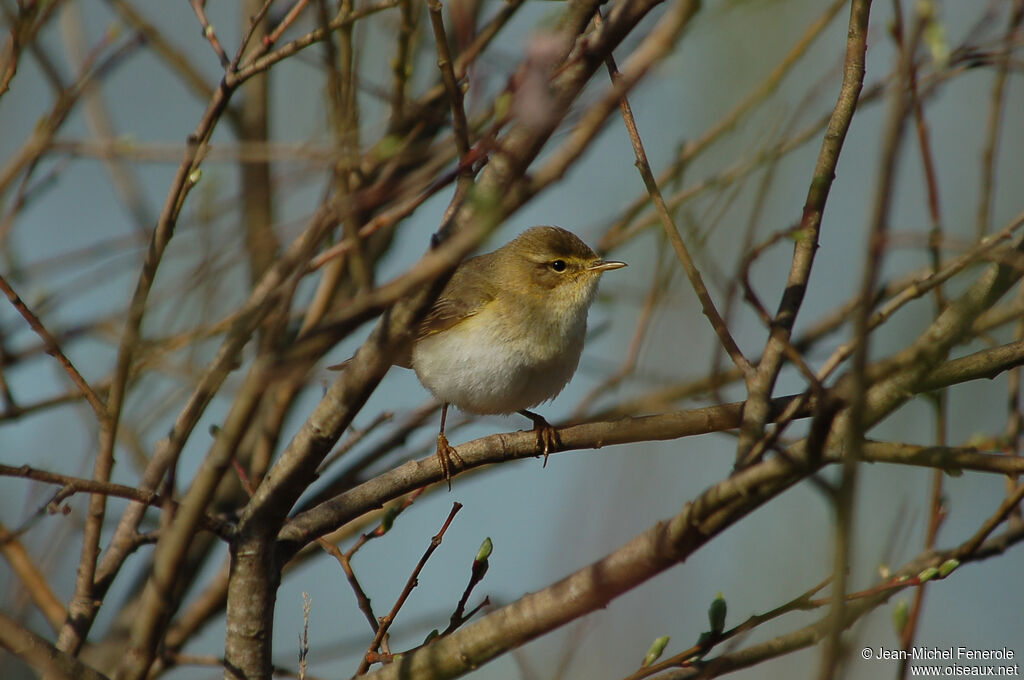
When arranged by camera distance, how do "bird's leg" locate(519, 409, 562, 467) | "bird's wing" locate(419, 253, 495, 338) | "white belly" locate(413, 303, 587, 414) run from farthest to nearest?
"bird's wing" locate(419, 253, 495, 338)
"white belly" locate(413, 303, 587, 414)
"bird's leg" locate(519, 409, 562, 467)

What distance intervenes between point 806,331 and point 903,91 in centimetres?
323

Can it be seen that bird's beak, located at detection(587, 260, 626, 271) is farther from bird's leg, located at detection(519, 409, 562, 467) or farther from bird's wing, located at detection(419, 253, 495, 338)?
bird's leg, located at detection(519, 409, 562, 467)

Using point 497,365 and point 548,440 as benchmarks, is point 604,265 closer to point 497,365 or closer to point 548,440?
point 497,365

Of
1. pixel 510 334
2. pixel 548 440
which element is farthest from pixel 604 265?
pixel 548 440

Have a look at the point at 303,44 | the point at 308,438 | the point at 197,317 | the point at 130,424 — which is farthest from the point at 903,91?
the point at 130,424

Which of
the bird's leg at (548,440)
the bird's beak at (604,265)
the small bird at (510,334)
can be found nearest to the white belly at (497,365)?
the small bird at (510,334)

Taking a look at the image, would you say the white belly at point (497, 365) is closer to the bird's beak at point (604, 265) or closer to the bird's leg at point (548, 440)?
the bird's beak at point (604, 265)

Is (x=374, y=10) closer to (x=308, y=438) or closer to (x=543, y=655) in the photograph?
(x=308, y=438)

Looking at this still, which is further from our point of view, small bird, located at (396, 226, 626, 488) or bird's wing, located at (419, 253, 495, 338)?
bird's wing, located at (419, 253, 495, 338)

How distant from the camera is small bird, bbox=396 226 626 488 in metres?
4.07

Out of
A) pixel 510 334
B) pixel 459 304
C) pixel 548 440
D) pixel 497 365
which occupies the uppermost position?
pixel 459 304

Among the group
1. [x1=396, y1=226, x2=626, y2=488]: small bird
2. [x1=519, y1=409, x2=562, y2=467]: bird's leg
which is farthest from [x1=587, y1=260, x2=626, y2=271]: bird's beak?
[x1=519, y1=409, x2=562, y2=467]: bird's leg

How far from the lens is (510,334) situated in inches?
162

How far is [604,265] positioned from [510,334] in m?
0.63
